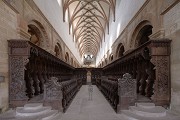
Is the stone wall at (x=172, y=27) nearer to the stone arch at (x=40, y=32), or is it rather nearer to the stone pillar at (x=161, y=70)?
the stone pillar at (x=161, y=70)

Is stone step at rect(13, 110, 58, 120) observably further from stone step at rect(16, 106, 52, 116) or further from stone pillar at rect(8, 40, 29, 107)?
stone pillar at rect(8, 40, 29, 107)

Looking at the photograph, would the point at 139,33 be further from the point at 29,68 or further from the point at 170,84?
the point at 29,68

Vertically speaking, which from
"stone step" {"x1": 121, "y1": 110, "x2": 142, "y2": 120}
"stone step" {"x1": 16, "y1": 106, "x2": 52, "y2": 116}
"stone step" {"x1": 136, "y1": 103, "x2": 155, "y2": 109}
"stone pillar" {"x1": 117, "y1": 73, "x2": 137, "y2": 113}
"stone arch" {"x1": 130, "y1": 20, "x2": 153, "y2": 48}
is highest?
"stone arch" {"x1": 130, "y1": 20, "x2": 153, "y2": 48}

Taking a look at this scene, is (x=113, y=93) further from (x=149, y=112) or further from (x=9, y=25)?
(x=9, y=25)

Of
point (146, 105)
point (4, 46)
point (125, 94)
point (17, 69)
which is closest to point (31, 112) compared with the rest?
point (17, 69)

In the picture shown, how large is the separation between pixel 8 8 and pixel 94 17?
69.8 feet

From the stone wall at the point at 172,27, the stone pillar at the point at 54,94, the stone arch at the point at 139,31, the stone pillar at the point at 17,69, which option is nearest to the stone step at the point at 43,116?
the stone pillar at the point at 54,94

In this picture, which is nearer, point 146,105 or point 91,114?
point 146,105

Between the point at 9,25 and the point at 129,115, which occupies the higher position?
the point at 9,25

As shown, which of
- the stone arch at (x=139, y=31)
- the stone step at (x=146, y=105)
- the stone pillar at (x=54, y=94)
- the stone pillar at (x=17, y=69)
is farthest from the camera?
the stone arch at (x=139, y=31)

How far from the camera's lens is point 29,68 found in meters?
6.16

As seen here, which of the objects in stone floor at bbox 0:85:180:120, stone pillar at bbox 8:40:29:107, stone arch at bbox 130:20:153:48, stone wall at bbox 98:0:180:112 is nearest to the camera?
stone floor at bbox 0:85:180:120

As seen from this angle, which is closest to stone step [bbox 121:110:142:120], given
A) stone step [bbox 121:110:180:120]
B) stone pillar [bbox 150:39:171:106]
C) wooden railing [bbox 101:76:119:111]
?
stone step [bbox 121:110:180:120]

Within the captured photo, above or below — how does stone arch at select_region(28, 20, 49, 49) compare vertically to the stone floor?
above
